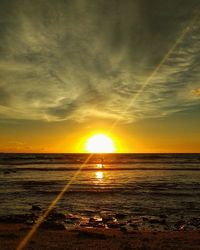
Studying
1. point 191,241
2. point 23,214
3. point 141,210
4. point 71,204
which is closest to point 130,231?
A: point 191,241

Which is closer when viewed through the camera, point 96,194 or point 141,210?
point 141,210

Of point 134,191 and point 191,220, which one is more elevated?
point 134,191

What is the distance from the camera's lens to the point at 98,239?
12727 mm

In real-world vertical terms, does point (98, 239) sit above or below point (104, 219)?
below

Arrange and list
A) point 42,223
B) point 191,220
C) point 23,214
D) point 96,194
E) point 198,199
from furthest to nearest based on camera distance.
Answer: point 96,194
point 198,199
point 23,214
point 191,220
point 42,223

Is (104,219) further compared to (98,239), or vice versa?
(104,219)

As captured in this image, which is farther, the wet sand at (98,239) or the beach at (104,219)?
the beach at (104,219)

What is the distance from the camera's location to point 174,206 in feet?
71.2

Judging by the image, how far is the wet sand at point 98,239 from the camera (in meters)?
11.7

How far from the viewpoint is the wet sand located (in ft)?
38.4

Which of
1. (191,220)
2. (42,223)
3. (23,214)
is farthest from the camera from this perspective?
(23,214)

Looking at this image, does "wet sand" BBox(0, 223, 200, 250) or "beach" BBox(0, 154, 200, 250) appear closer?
"wet sand" BBox(0, 223, 200, 250)

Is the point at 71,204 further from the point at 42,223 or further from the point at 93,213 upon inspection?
the point at 42,223

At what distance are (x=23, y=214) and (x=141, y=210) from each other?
751cm
